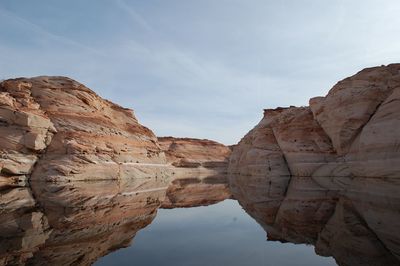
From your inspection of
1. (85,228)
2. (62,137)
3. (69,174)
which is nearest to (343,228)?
(85,228)

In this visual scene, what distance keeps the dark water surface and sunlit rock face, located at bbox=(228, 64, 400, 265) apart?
515 mm

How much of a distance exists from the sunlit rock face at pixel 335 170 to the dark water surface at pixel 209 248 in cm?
51

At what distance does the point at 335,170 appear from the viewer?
31.7 metres

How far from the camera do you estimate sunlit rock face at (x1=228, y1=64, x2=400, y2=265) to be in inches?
307

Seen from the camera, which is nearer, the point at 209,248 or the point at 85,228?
the point at 209,248

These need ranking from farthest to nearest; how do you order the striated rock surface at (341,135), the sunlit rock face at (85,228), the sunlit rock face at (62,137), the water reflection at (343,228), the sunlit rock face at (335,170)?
the striated rock surface at (341,135), the sunlit rock face at (62,137), the sunlit rock face at (335,170), the sunlit rock face at (85,228), the water reflection at (343,228)

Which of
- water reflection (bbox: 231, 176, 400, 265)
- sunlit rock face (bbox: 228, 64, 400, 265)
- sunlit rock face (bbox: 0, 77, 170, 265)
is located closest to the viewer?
water reflection (bbox: 231, 176, 400, 265)

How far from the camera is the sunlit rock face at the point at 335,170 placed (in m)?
7.79

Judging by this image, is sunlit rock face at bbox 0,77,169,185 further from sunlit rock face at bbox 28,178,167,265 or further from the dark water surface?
the dark water surface

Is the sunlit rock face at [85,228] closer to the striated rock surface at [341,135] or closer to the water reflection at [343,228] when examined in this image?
the water reflection at [343,228]

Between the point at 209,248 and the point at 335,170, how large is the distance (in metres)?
27.3

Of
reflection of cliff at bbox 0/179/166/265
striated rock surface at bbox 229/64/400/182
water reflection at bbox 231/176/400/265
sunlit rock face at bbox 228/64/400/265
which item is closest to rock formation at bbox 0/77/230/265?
reflection of cliff at bbox 0/179/166/265

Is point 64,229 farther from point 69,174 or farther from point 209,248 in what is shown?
point 69,174

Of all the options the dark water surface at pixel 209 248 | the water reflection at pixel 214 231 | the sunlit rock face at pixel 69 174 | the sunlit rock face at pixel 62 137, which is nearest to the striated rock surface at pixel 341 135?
the sunlit rock face at pixel 69 174
